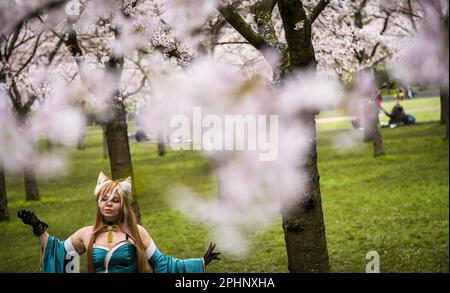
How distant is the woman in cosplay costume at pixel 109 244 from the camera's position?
146 inches

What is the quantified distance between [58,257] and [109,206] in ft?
1.56

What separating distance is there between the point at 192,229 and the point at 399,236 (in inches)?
116

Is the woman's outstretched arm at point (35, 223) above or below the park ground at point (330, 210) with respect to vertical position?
above

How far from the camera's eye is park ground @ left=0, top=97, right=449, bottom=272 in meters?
6.80

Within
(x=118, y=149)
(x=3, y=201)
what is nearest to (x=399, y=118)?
(x=118, y=149)

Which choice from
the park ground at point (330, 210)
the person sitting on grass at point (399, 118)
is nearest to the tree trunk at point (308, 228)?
the park ground at point (330, 210)

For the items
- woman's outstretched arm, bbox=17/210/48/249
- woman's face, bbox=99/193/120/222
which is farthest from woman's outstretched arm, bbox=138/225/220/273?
woman's outstretched arm, bbox=17/210/48/249

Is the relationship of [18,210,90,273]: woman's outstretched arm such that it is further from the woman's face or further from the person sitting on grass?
the person sitting on grass

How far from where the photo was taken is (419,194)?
33.6 feet

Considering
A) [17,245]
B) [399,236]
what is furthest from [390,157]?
[17,245]

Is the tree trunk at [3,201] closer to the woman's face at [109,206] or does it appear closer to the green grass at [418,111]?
the woman's face at [109,206]

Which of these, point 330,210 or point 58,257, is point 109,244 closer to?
point 58,257

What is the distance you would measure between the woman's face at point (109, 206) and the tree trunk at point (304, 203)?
50.1 inches

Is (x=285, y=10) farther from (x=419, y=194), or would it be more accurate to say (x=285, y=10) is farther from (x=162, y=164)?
(x=162, y=164)
